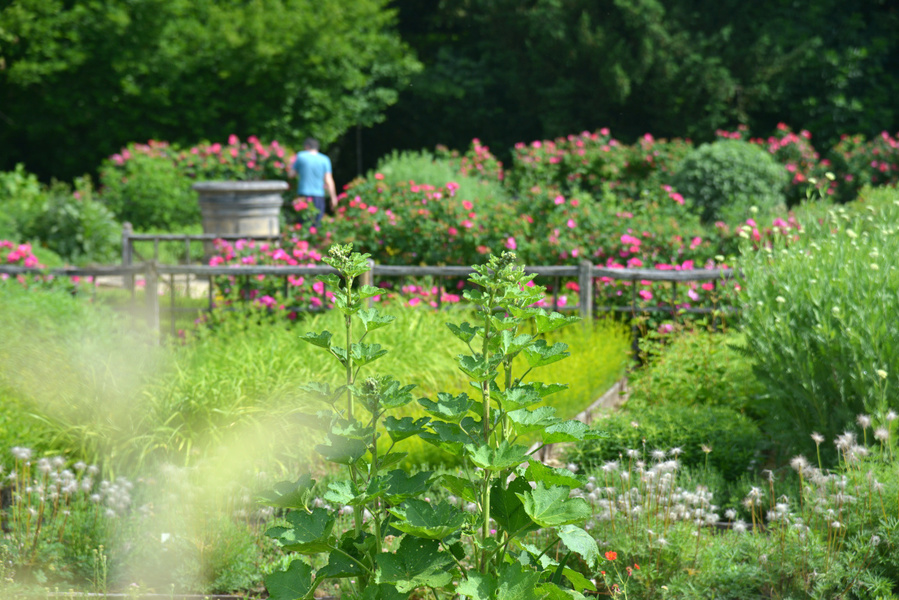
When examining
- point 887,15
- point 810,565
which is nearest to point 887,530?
point 810,565

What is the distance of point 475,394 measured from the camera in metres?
4.91

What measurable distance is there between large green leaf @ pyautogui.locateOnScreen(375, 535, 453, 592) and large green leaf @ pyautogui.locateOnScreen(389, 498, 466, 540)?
6cm

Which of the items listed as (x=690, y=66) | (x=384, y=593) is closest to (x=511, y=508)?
(x=384, y=593)

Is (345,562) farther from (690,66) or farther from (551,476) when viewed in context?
(690,66)

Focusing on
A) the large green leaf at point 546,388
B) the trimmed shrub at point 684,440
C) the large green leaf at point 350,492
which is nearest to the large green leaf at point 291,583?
the large green leaf at point 350,492

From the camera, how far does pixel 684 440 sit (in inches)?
176

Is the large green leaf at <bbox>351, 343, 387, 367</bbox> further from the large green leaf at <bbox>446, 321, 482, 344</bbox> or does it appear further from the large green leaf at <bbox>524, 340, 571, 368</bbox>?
the large green leaf at <bbox>524, 340, 571, 368</bbox>

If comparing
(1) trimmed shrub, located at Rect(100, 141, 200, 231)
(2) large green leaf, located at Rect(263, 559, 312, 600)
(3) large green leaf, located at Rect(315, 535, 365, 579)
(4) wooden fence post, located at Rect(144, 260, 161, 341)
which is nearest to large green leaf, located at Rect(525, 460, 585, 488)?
(3) large green leaf, located at Rect(315, 535, 365, 579)

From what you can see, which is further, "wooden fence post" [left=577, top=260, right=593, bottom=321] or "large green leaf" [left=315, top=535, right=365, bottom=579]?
"wooden fence post" [left=577, top=260, right=593, bottom=321]

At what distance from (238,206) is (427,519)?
395 inches

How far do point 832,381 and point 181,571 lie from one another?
3.08 m

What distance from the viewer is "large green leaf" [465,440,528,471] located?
1915 mm

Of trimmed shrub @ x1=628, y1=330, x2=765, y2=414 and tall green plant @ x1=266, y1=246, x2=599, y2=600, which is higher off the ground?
tall green plant @ x1=266, y1=246, x2=599, y2=600

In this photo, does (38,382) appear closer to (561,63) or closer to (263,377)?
(263,377)
